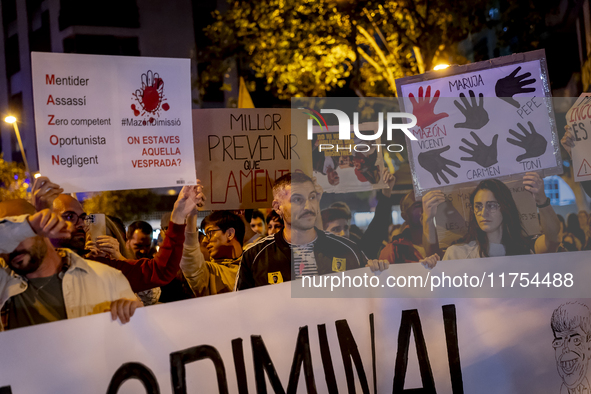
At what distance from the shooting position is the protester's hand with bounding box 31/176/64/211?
8.16 feet

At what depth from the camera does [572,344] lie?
107 inches

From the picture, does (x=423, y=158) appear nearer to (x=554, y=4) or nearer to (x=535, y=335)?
(x=535, y=335)

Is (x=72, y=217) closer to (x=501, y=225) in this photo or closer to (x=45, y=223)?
(x=45, y=223)

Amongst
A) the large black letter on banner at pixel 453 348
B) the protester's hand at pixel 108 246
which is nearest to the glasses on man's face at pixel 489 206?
the large black letter on banner at pixel 453 348

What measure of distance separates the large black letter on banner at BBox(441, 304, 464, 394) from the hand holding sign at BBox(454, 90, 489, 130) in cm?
110

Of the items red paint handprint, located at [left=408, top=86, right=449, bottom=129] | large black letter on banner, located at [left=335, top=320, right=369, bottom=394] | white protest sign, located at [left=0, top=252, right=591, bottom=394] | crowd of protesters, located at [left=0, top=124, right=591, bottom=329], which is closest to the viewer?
white protest sign, located at [left=0, top=252, right=591, bottom=394]

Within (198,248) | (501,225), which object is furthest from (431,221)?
(198,248)

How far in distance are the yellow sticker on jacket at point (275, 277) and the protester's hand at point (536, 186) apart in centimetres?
154

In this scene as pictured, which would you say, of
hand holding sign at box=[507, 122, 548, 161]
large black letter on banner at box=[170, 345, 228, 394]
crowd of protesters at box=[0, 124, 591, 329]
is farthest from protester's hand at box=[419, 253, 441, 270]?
large black letter on banner at box=[170, 345, 228, 394]

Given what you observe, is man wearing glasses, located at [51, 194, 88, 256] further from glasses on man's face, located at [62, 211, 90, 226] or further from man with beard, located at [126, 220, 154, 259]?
man with beard, located at [126, 220, 154, 259]

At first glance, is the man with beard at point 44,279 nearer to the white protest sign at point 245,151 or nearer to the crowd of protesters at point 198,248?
the crowd of protesters at point 198,248

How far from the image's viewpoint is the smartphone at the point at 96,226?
3338 mm

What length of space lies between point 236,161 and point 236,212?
1.70 ft

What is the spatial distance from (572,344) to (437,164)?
119 centimetres
